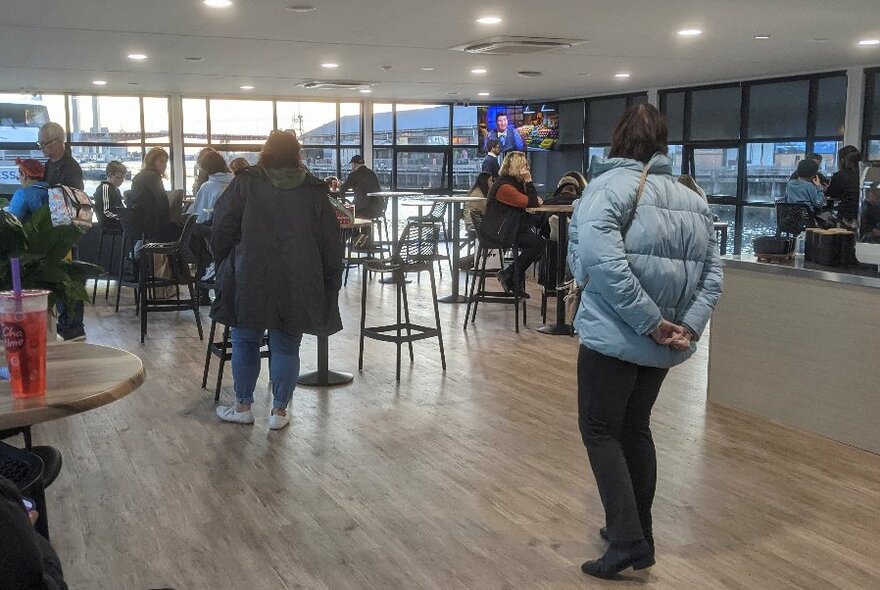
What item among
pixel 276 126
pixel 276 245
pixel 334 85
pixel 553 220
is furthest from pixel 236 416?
pixel 276 126

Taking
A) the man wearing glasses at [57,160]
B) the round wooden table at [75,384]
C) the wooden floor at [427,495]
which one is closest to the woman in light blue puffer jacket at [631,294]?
the wooden floor at [427,495]

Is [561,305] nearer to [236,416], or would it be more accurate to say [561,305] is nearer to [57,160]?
[236,416]

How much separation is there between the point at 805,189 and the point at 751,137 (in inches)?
102

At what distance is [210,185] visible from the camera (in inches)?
258

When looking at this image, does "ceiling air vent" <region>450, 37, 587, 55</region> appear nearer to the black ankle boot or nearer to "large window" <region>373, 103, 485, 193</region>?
the black ankle boot

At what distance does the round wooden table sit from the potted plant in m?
0.12

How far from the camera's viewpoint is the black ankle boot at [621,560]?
265cm

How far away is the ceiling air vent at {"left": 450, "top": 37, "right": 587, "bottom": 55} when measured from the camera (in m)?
7.53

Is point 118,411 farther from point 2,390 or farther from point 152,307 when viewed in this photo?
point 2,390

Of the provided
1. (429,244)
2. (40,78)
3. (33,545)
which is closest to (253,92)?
(40,78)

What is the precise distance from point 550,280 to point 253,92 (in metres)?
6.59

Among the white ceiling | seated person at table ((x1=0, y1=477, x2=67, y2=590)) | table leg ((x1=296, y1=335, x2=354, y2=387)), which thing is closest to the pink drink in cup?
seated person at table ((x1=0, y1=477, x2=67, y2=590))

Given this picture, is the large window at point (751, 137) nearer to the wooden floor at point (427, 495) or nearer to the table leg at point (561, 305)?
the table leg at point (561, 305)

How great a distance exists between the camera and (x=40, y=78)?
10805 millimetres
